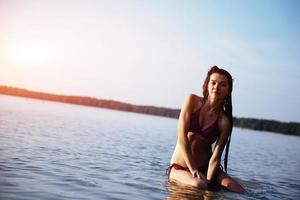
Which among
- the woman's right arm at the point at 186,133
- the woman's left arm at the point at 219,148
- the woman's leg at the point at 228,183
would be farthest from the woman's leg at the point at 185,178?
the woman's leg at the point at 228,183

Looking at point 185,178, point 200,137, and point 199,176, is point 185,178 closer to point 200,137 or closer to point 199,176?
point 199,176

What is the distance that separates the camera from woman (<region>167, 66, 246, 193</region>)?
6.89 metres

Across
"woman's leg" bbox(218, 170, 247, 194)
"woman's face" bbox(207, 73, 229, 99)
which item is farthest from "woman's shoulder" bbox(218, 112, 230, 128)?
"woman's leg" bbox(218, 170, 247, 194)

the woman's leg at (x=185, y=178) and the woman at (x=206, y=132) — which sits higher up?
the woman at (x=206, y=132)

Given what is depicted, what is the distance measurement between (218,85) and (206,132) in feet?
2.98

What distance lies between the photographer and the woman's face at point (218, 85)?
6906 mm

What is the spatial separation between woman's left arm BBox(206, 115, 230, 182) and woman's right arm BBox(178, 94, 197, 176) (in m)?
0.32

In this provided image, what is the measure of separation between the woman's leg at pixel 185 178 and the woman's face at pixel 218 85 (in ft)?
5.01

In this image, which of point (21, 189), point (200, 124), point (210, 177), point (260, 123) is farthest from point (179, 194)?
point (260, 123)

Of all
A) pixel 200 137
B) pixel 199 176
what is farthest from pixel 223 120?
pixel 199 176

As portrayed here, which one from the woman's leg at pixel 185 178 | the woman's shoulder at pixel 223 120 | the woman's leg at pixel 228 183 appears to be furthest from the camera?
the woman's leg at pixel 228 183

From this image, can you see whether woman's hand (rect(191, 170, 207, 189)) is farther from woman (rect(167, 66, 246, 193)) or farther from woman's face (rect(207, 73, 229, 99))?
woman's face (rect(207, 73, 229, 99))

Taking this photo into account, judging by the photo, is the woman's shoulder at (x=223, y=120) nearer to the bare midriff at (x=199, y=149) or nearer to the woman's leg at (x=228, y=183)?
the bare midriff at (x=199, y=149)

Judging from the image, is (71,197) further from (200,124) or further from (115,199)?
(200,124)
